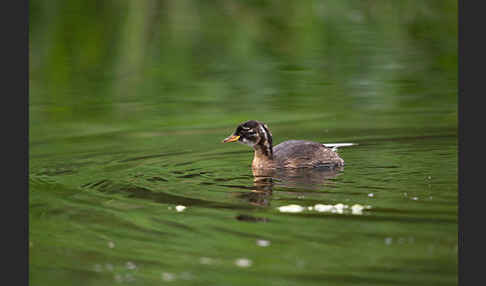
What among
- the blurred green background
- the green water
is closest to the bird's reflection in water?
the green water

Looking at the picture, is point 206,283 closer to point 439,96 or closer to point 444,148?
point 444,148

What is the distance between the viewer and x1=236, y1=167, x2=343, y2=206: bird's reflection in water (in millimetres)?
8961

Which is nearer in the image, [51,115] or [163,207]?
[163,207]

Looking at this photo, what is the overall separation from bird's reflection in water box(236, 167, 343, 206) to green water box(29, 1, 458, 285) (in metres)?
0.05

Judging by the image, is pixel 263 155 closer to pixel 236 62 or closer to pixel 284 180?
pixel 284 180

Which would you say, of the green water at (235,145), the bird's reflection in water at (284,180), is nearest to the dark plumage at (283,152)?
the bird's reflection in water at (284,180)

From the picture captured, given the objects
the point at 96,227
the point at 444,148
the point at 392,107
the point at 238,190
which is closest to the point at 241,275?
the point at 96,227

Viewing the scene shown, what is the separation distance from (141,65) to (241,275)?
1069 cm

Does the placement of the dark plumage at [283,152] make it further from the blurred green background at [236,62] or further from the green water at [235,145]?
the blurred green background at [236,62]

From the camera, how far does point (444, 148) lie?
36.9ft

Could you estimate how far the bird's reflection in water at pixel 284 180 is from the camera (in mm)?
8961

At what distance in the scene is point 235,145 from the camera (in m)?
12.5

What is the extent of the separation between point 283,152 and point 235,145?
1438mm

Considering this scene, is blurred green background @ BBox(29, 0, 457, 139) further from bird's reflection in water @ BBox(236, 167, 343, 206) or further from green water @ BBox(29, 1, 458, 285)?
bird's reflection in water @ BBox(236, 167, 343, 206)
